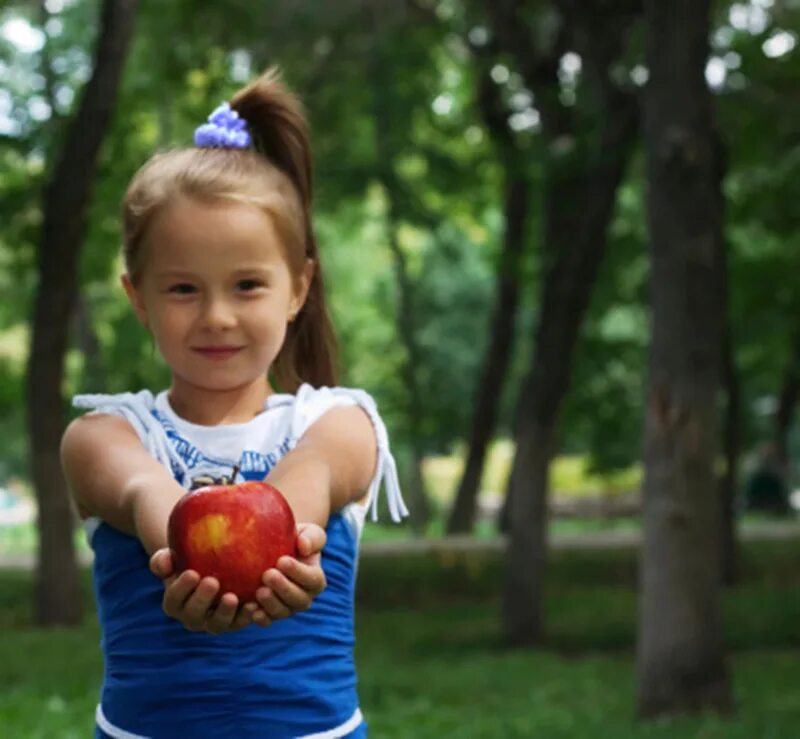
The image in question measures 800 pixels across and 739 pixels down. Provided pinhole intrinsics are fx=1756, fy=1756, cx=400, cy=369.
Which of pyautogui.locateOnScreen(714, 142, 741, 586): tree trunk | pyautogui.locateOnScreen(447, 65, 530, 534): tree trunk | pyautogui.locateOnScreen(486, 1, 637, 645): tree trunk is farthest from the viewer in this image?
pyautogui.locateOnScreen(714, 142, 741, 586): tree trunk

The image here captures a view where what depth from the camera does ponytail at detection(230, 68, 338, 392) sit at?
3234mm

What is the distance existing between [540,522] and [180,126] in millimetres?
8181

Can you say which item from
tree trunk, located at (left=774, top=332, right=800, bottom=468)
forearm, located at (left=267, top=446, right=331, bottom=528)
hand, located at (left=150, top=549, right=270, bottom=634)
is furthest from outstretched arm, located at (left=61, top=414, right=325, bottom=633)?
tree trunk, located at (left=774, top=332, right=800, bottom=468)

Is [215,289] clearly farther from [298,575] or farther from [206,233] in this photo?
[298,575]

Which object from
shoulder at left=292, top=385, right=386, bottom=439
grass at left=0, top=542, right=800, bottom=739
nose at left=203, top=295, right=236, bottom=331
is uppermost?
nose at left=203, top=295, right=236, bottom=331

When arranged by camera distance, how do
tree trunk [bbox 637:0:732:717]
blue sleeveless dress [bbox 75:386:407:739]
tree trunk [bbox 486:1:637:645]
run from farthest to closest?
tree trunk [bbox 486:1:637:645]
tree trunk [bbox 637:0:732:717]
blue sleeveless dress [bbox 75:386:407:739]

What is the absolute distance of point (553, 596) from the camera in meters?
20.0

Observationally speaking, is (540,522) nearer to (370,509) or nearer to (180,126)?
(180,126)

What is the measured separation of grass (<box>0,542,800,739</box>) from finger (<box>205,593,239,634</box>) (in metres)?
6.05

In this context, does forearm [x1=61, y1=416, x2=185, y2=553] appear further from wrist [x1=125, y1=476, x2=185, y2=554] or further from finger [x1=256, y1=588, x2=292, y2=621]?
finger [x1=256, y1=588, x2=292, y2=621]

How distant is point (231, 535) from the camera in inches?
99.8

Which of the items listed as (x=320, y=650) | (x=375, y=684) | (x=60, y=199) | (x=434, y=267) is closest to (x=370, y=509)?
(x=320, y=650)

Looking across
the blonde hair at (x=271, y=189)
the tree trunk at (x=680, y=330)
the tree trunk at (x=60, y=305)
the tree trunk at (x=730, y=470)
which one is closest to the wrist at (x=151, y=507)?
the blonde hair at (x=271, y=189)

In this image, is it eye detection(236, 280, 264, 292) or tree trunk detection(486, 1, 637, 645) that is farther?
tree trunk detection(486, 1, 637, 645)
